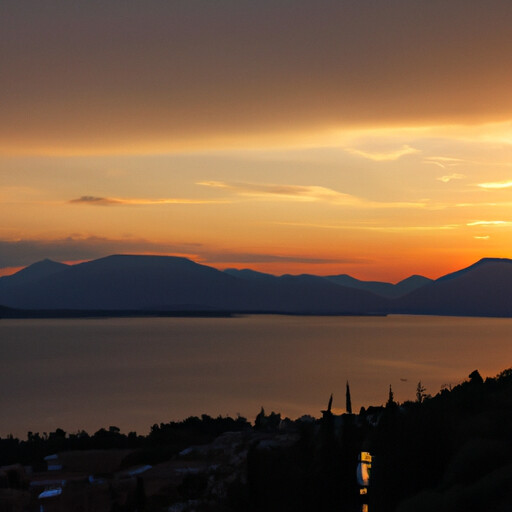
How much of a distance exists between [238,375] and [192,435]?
59.0 metres

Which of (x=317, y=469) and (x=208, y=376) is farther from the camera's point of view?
(x=208, y=376)

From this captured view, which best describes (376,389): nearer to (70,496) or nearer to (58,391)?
(58,391)

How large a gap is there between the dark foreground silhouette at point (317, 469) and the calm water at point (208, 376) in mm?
28172

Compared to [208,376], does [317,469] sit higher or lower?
higher

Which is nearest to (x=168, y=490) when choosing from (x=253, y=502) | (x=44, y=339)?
(x=253, y=502)

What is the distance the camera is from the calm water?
7256cm

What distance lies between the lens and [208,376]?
104 m

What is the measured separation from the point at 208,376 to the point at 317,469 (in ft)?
283

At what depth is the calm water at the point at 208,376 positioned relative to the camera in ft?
238

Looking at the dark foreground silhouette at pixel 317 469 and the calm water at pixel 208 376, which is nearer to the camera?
the dark foreground silhouette at pixel 317 469

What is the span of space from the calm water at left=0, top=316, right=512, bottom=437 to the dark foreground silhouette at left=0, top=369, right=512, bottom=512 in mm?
28172

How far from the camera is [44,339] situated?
647ft

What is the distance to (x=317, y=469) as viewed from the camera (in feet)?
61.2

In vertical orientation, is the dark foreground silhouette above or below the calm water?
above
